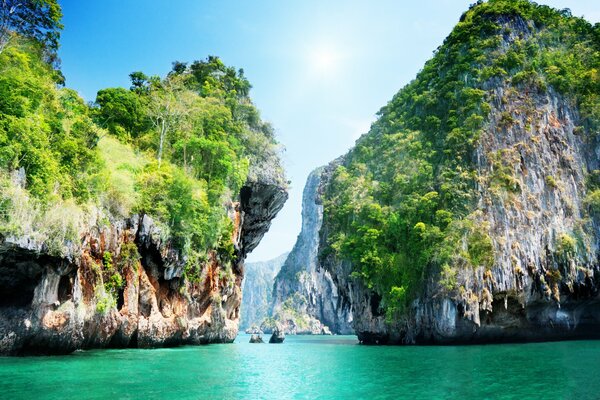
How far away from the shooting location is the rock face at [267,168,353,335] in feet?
403

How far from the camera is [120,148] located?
26719 mm

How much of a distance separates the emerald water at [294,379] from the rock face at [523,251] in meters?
13.1

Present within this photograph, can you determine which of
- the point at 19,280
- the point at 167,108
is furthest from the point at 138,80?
the point at 19,280

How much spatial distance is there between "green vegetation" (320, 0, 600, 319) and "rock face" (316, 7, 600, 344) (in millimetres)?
659

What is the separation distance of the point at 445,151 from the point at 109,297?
30.5m

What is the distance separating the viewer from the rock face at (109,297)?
16406mm

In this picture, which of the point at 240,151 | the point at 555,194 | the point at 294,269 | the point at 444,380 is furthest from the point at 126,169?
the point at 294,269

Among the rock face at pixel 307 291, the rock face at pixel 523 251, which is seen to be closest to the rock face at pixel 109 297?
the rock face at pixel 523 251

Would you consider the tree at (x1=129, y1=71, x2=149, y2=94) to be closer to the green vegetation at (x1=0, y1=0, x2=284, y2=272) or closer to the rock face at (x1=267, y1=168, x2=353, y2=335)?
the green vegetation at (x1=0, y1=0, x2=284, y2=272)

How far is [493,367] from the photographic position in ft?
55.3

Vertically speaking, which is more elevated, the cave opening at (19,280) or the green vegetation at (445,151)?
the green vegetation at (445,151)

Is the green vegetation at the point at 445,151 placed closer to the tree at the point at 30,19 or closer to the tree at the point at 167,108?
the tree at the point at 167,108

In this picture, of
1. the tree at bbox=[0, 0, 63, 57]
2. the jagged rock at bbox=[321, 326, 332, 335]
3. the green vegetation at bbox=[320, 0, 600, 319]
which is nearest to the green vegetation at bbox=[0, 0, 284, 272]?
the tree at bbox=[0, 0, 63, 57]

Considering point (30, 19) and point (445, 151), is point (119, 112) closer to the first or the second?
point (30, 19)
